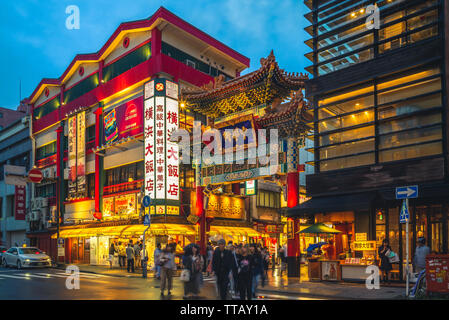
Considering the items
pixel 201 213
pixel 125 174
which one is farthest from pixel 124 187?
pixel 201 213

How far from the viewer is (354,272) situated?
1928cm

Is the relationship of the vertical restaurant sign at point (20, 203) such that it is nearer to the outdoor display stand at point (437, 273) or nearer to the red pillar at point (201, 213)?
the red pillar at point (201, 213)

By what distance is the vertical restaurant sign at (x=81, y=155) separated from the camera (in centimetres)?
3741

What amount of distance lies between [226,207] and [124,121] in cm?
1031

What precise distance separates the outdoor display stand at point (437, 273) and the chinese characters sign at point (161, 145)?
18.7m

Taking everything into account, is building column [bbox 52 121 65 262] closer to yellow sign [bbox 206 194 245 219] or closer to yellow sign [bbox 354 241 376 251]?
yellow sign [bbox 206 194 245 219]

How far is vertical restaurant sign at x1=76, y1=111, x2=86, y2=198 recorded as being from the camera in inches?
1473

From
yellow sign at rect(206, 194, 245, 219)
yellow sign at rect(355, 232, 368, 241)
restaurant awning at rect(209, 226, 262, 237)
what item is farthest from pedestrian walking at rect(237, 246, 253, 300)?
restaurant awning at rect(209, 226, 262, 237)

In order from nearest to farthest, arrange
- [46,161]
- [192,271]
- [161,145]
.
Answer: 1. [192,271]
2. [161,145]
3. [46,161]

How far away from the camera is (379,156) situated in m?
20.0

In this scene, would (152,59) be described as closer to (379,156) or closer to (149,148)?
(149,148)

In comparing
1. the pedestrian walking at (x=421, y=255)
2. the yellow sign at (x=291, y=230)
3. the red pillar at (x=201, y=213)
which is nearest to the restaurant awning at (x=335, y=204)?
the yellow sign at (x=291, y=230)

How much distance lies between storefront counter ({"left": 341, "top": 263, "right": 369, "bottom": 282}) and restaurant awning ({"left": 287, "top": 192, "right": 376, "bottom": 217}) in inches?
97.0

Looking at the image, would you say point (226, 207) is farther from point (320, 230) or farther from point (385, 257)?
point (385, 257)
